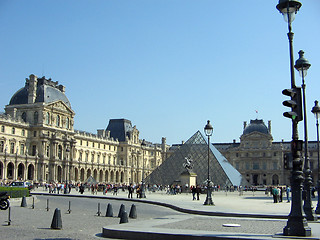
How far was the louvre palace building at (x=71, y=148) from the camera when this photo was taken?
218 feet

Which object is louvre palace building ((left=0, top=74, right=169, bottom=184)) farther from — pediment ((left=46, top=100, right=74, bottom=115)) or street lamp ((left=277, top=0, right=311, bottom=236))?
street lamp ((left=277, top=0, right=311, bottom=236))

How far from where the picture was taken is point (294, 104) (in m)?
10.8

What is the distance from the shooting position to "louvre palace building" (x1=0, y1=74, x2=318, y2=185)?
218 ft

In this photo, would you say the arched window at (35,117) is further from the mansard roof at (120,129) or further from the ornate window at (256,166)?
the ornate window at (256,166)

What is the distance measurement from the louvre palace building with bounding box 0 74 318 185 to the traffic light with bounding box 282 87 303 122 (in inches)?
1317

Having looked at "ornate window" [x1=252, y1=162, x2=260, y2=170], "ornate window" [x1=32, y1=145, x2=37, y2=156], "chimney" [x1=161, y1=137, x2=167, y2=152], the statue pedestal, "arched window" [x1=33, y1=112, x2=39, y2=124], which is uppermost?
"arched window" [x1=33, y1=112, x2=39, y2=124]

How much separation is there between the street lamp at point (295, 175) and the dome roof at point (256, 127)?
3933 inches

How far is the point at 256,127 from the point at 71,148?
52.1m

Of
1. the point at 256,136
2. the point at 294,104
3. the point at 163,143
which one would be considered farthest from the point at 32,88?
the point at 294,104

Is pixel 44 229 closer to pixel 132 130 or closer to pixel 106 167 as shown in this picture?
pixel 106 167

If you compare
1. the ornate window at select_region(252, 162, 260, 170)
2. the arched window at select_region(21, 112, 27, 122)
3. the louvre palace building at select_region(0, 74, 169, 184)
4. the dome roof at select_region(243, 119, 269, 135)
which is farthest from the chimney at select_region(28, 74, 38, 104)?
the ornate window at select_region(252, 162, 260, 170)

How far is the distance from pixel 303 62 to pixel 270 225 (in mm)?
6061

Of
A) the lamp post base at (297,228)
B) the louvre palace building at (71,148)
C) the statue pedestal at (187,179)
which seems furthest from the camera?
the louvre palace building at (71,148)

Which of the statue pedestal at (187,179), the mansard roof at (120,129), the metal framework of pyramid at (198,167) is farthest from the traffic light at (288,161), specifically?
the mansard roof at (120,129)
